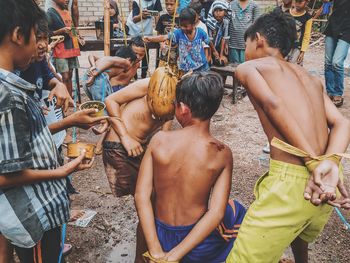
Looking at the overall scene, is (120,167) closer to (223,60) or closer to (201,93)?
(201,93)

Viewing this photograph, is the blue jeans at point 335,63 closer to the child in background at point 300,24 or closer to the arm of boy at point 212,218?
the child in background at point 300,24

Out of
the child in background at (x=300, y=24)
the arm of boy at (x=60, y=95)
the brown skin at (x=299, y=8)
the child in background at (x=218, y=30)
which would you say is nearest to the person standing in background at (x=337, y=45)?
the child in background at (x=300, y=24)

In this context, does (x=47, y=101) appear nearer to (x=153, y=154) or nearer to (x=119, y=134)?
(x=119, y=134)

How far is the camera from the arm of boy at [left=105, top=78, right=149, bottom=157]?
7.93ft

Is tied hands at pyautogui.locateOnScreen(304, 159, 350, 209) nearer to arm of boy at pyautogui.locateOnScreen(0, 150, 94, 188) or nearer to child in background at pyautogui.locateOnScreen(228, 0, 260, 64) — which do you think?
arm of boy at pyautogui.locateOnScreen(0, 150, 94, 188)

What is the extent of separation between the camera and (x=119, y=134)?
2430 mm

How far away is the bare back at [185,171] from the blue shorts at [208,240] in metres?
0.05

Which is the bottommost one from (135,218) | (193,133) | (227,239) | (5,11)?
(135,218)

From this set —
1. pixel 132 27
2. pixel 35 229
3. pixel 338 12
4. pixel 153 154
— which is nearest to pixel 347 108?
pixel 338 12

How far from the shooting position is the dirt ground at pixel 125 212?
2.78m

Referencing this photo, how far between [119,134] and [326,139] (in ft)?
4.64

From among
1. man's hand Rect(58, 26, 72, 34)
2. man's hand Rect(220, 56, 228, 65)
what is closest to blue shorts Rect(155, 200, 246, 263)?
man's hand Rect(58, 26, 72, 34)

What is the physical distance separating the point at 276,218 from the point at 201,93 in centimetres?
82

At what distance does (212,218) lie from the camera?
176cm
